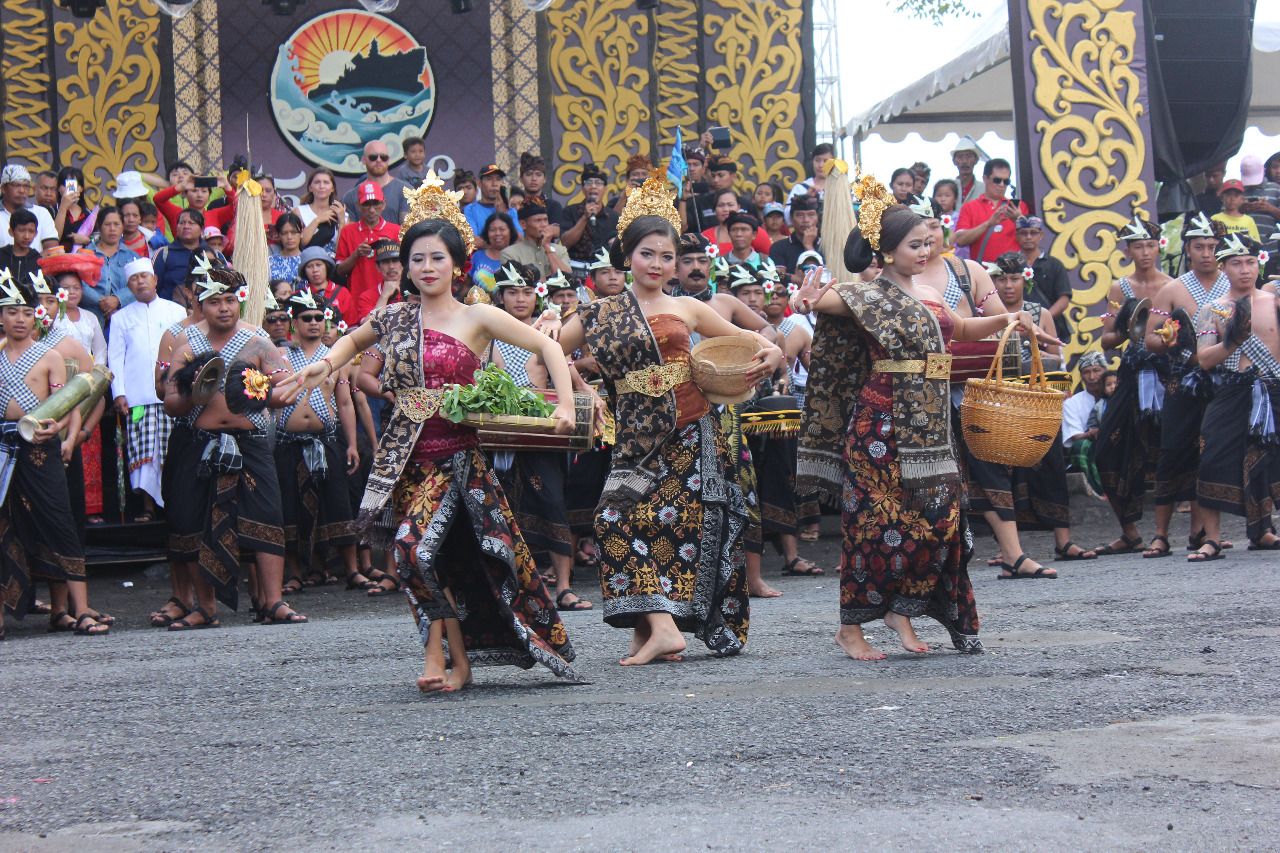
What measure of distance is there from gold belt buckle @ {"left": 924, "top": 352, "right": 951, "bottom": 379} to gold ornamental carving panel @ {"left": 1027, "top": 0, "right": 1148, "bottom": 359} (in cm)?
759

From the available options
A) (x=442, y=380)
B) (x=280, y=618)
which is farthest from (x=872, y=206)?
(x=280, y=618)

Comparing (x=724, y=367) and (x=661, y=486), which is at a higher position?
(x=724, y=367)

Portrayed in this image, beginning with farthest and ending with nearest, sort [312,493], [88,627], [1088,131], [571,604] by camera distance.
→ 1. [1088,131]
2. [312,493]
3. [571,604]
4. [88,627]

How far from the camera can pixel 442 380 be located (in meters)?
4.93

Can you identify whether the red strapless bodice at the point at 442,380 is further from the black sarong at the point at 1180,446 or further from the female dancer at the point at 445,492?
the black sarong at the point at 1180,446

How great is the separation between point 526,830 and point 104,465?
769cm

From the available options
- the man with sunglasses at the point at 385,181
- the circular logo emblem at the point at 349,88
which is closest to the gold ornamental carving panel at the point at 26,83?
the circular logo emblem at the point at 349,88

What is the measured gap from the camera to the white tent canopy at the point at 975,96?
50.6 feet

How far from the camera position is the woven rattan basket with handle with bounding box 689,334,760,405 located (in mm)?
5430

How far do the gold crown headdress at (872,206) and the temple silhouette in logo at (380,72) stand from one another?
10667 mm

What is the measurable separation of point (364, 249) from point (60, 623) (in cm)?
433

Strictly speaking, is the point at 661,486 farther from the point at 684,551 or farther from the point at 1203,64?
the point at 1203,64

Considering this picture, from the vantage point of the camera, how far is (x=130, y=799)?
345cm

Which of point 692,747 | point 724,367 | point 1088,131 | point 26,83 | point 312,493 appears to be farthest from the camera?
point 26,83
